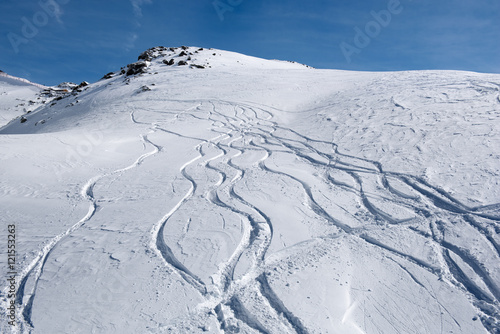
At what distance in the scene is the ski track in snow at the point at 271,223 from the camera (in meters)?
2.55

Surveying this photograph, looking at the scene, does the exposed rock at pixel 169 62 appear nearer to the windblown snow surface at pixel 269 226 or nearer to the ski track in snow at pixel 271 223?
the windblown snow surface at pixel 269 226

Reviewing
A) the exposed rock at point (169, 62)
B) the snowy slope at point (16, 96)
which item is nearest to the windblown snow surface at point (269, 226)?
the exposed rock at point (169, 62)

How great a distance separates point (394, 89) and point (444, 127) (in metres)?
4.17

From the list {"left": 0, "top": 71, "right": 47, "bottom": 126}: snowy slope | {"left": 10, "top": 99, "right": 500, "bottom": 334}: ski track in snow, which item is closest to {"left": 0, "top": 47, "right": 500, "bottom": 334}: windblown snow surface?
{"left": 10, "top": 99, "right": 500, "bottom": 334}: ski track in snow

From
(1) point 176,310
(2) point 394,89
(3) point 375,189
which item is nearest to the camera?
(1) point 176,310

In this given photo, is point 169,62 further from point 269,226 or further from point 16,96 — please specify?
point 269,226

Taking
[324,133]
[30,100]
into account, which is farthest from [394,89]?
[30,100]

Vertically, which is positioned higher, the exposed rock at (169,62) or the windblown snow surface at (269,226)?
the exposed rock at (169,62)

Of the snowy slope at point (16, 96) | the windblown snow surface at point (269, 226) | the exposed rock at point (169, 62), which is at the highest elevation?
the exposed rock at point (169, 62)

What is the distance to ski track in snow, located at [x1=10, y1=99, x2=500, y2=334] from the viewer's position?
8.37ft

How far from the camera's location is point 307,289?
8.93ft

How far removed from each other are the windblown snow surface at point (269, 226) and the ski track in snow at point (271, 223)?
0.06 ft

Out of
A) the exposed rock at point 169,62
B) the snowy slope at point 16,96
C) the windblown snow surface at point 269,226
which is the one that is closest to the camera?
the windblown snow surface at point 269,226

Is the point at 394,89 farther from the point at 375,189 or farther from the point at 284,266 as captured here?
the point at 284,266
